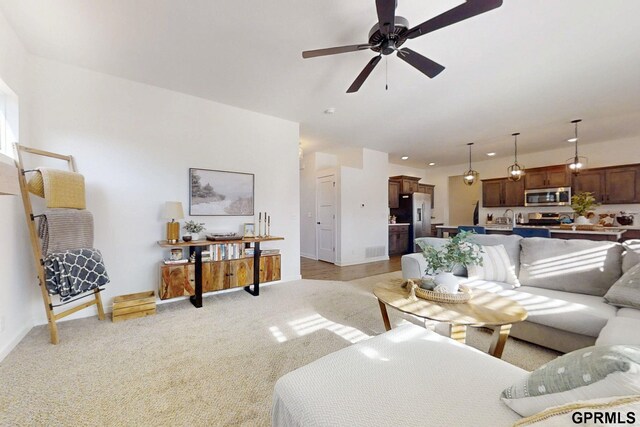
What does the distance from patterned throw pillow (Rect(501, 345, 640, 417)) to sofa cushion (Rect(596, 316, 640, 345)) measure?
106 centimetres

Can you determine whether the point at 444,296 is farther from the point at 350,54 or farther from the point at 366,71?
the point at 350,54

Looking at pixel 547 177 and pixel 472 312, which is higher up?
pixel 547 177

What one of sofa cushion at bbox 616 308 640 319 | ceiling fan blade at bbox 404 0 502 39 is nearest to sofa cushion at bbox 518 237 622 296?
sofa cushion at bbox 616 308 640 319

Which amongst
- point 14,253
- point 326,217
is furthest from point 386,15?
point 326,217

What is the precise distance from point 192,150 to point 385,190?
15.5ft

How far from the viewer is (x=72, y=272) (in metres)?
2.29

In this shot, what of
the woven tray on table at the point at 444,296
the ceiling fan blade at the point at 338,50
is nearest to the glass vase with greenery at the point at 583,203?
the woven tray on table at the point at 444,296

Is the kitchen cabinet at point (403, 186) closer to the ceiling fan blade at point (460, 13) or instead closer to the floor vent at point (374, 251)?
the floor vent at point (374, 251)

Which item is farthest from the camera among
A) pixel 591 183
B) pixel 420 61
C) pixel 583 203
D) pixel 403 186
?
pixel 403 186

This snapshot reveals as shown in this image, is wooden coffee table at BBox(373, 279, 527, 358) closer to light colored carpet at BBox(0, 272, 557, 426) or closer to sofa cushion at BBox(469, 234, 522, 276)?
light colored carpet at BBox(0, 272, 557, 426)

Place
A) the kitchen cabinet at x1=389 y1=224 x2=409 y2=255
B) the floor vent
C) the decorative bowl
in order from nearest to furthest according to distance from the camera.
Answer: the decorative bowl < the floor vent < the kitchen cabinet at x1=389 y1=224 x2=409 y2=255

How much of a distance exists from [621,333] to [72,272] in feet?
13.6

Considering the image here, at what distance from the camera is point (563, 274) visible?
7.98ft

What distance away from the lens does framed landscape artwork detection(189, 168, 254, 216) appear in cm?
347
